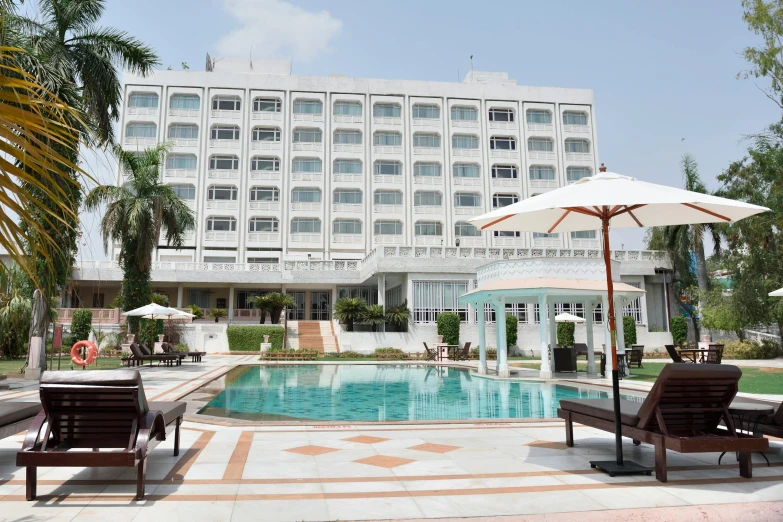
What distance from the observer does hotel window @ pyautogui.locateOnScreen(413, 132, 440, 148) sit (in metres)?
50.6

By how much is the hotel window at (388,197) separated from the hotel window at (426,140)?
4.86 m

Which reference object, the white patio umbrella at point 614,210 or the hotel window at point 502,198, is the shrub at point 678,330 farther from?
the white patio umbrella at point 614,210

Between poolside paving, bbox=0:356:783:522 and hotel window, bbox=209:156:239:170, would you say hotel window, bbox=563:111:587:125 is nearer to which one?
hotel window, bbox=209:156:239:170

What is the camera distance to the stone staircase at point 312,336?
113ft

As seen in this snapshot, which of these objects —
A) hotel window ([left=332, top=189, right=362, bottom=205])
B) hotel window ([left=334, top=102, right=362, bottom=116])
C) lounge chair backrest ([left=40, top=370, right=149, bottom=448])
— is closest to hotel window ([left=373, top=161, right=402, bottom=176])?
hotel window ([left=332, top=189, right=362, bottom=205])

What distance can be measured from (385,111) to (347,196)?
8784mm

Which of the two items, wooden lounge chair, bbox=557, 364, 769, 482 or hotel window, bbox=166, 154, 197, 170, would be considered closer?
wooden lounge chair, bbox=557, 364, 769, 482

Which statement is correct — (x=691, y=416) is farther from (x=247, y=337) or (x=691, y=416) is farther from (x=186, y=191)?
(x=186, y=191)

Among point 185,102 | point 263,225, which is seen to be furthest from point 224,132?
point 263,225

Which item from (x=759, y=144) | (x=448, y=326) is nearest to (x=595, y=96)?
(x=759, y=144)

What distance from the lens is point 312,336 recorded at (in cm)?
3616

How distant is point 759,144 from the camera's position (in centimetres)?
2914

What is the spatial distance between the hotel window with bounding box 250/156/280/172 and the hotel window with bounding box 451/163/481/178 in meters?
15.6

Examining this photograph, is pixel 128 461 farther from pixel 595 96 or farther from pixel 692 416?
pixel 595 96
